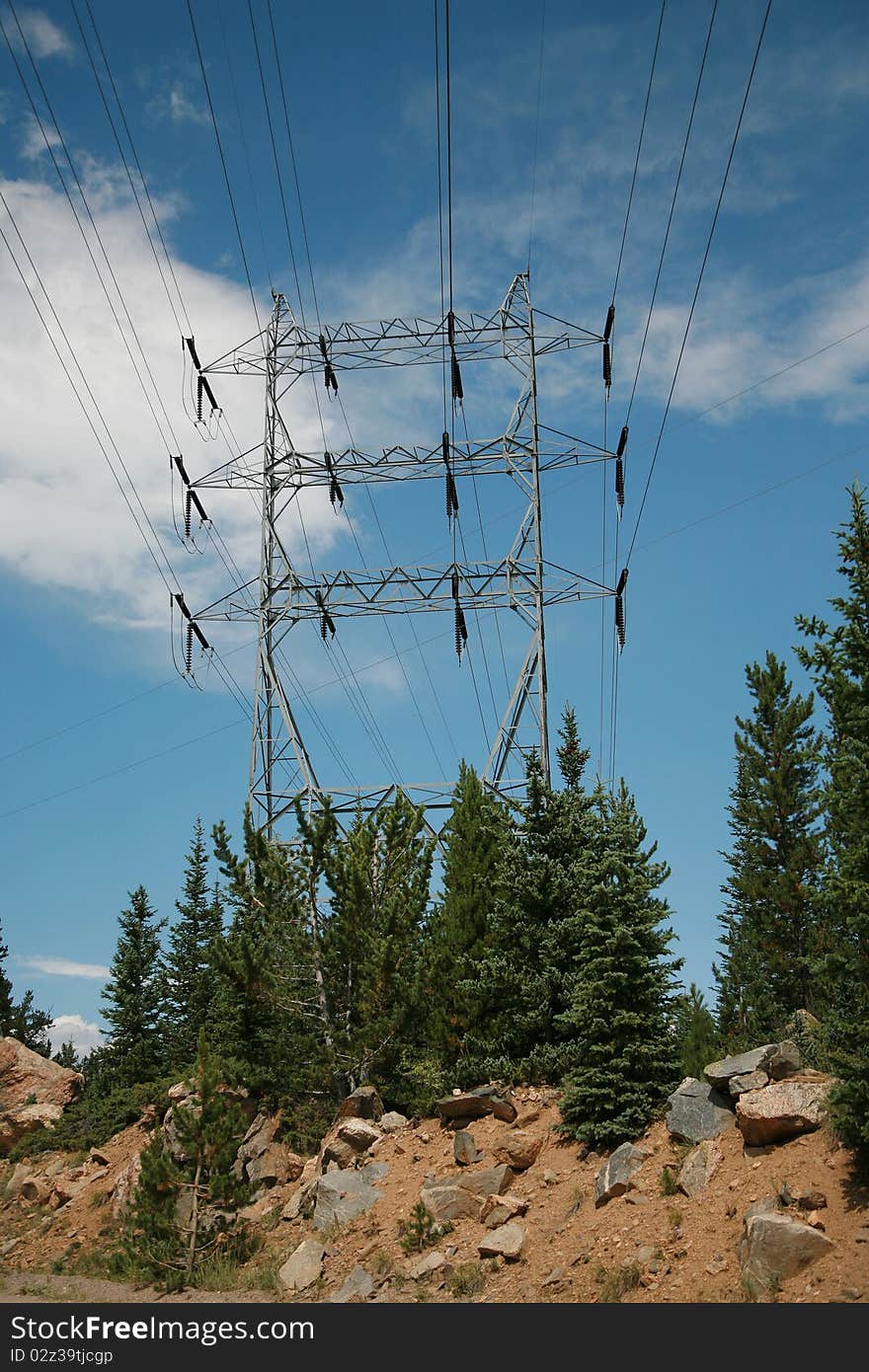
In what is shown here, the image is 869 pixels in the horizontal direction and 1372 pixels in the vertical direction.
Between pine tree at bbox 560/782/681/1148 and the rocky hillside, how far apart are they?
667 millimetres

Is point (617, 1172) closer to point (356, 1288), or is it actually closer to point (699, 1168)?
point (699, 1168)

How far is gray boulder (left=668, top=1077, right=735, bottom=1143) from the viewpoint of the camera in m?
18.4

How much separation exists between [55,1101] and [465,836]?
77.0 ft

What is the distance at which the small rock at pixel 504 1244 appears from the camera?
17750mm

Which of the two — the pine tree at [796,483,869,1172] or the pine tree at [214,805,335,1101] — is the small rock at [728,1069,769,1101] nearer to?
the pine tree at [796,483,869,1172]

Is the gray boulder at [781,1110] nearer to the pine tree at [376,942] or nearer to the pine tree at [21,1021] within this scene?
the pine tree at [376,942]

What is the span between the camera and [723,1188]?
1667cm

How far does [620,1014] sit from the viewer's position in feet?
66.3

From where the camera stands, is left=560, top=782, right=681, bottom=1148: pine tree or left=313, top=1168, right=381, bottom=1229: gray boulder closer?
left=560, top=782, right=681, bottom=1148: pine tree

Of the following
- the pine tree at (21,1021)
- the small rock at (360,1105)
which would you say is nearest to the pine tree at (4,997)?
the pine tree at (21,1021)

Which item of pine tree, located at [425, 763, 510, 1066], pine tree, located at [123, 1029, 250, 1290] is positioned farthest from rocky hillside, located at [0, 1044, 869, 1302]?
pine tree, located at [425, 763, 510, 1066]

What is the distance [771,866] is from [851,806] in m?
20.1

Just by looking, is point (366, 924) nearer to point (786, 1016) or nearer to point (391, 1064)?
point (391, 1064)
